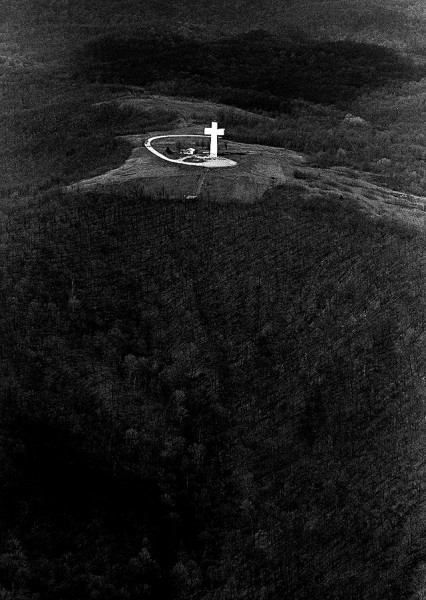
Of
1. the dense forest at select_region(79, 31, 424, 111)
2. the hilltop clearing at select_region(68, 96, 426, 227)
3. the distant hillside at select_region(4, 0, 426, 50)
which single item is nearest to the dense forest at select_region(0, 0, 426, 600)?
the hilltop clearing at select_region(68, 96, 426, 227)

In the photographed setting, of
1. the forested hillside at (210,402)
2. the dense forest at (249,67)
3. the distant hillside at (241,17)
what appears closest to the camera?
the forested hillside at (210,402)

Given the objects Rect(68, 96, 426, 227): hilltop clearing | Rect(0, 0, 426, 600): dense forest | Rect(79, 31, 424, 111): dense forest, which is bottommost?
Rect(79, 31, 424, 111): dense forest

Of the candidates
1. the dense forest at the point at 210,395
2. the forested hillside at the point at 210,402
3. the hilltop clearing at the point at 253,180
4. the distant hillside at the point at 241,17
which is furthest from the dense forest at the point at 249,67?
the forested hillside at the point at 210,402

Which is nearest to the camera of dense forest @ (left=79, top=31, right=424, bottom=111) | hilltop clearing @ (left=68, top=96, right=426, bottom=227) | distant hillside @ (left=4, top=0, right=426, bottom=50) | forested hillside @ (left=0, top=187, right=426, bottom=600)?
forested hillside @ (left=0, top=187, right=426, bottom=600)

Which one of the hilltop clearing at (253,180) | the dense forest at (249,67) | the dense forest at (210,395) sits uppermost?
the hilltop clearing at (253,180)

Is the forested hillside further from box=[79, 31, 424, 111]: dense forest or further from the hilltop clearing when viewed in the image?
box=[79, 31, 424, 111]: dense forest

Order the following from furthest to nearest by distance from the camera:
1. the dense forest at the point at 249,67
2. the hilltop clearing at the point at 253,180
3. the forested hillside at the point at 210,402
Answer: the dense forest at the point at 249,67 → the hilltop clearing at the point at 253,180 → the forested hillside at the point at 210,402

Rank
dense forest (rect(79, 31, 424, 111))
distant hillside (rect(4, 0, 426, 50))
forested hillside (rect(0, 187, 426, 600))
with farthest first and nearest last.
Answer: distant hillside (rect(4, 0, 426, 50)) → dense forest (rect(79, 31, 424, 111)) → forested hillside (rect(0, 187, 426, 600))

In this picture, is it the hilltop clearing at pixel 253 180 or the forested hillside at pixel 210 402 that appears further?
the hilltop clearing at pixel 253 180

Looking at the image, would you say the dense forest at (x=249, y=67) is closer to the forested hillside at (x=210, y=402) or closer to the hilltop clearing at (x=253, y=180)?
the hilltop clearing at (x=253, y=180)
